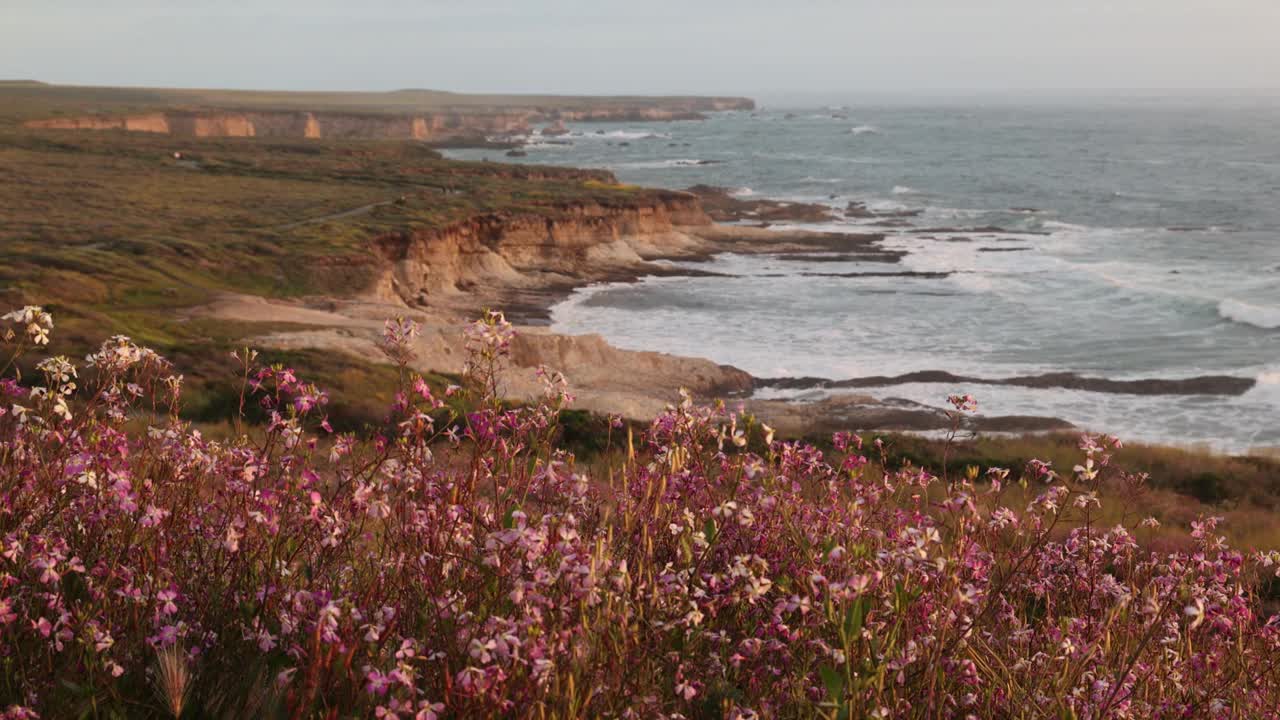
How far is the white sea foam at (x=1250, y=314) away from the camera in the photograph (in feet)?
121

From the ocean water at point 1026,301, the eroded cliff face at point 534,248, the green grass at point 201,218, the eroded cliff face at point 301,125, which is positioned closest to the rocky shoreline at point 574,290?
the eroded cliff face at point 534,248

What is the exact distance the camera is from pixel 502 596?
10.4 feet

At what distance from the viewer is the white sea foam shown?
36781mm

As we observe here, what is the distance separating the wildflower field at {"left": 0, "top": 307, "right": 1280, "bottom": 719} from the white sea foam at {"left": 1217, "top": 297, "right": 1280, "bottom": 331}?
123 ft

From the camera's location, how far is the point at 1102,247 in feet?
189

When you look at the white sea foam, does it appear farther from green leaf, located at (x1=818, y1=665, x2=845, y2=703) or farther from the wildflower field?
green leaf, located at (x1=818, y1=665, x2=845, y2=703)

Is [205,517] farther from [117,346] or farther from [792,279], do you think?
[792,279]

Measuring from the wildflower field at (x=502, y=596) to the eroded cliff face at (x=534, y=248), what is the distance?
34854 millimetres

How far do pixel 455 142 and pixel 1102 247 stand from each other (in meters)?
102

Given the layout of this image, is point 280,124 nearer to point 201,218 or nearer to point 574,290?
point 201,218

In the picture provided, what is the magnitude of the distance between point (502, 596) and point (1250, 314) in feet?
136

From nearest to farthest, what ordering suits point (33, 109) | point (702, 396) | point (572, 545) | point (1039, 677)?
point (572, 545) → point (1039, 677) → point (702, 396) → point (33, 109)

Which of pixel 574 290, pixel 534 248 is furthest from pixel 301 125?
pixel 574 290

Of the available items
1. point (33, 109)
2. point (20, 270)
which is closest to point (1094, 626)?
point (20, 270)
